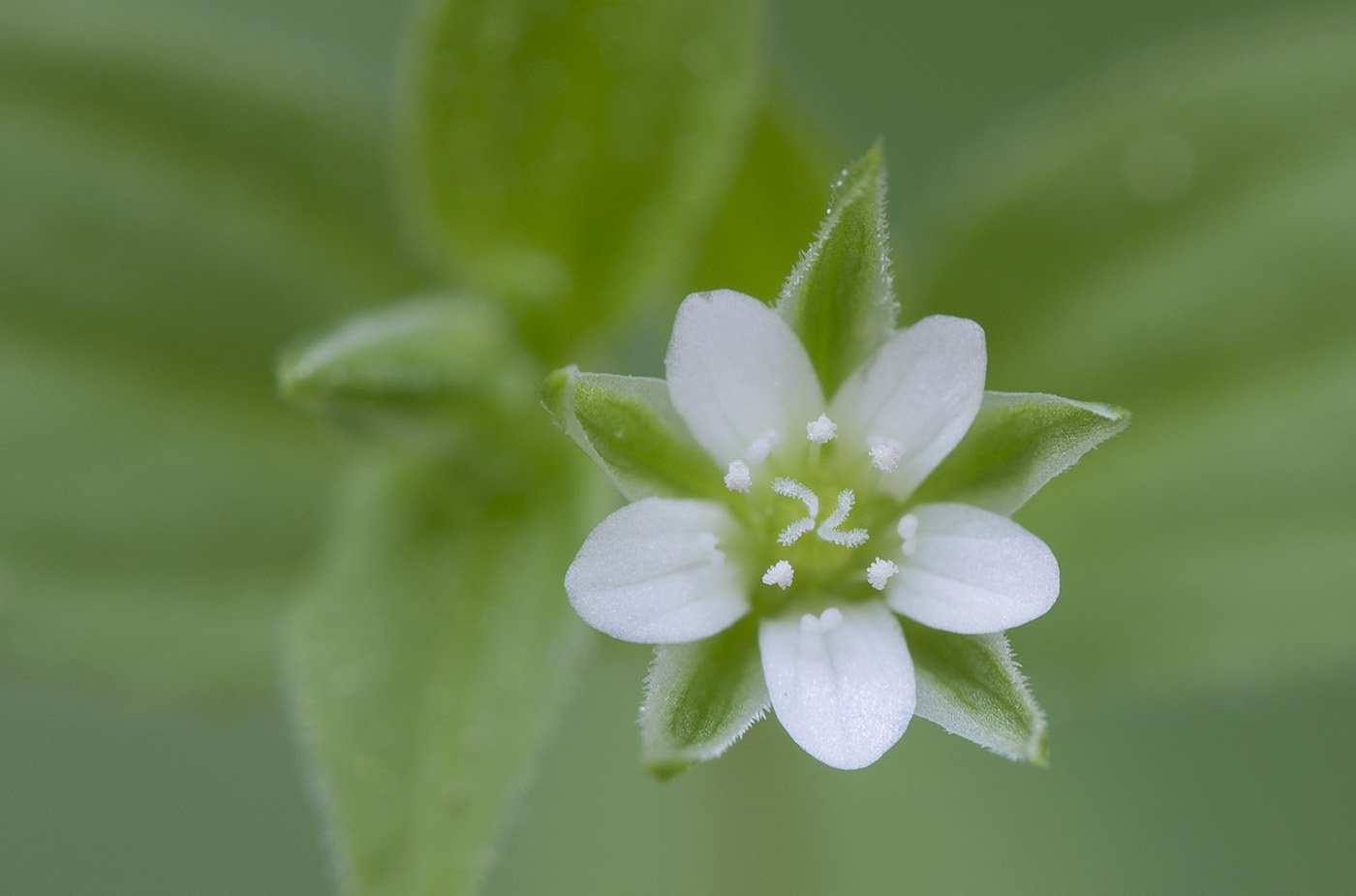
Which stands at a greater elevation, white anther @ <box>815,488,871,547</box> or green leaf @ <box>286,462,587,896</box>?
green leaf @ <box>286,462,587,896</box>

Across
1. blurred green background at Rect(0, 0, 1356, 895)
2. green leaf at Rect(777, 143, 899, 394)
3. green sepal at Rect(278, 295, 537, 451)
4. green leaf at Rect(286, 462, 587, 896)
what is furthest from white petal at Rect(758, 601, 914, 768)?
blurred green background at Rect(0, 0, 1356, 895)

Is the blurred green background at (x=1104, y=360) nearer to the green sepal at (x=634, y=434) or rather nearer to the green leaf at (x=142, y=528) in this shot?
the green leaf at (x=142, y=528)

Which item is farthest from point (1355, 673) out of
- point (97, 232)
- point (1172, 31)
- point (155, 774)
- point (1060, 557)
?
point (155, 774)

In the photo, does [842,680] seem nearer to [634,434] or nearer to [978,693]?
[978,693]

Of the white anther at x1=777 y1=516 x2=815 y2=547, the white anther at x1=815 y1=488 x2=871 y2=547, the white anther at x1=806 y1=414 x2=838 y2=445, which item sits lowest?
the white anther at x1=815 y1=488 x2=871 y2=547

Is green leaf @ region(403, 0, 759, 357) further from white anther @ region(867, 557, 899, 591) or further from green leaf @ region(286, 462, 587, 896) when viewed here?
white anther @ region(867, 557, 899, 591)

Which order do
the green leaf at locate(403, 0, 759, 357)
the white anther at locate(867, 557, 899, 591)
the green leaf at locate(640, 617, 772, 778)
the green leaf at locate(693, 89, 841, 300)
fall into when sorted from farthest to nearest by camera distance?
the green leaf at locate(693, 89, 841, 300) < the green leaf at locate(403, 0, 759, 357) < the white anther at locate(867, 557, 899, 591) < the green leaf at locate(640, 617, 772, 778)

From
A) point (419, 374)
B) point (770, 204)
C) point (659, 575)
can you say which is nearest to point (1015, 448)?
point (659, 575)
